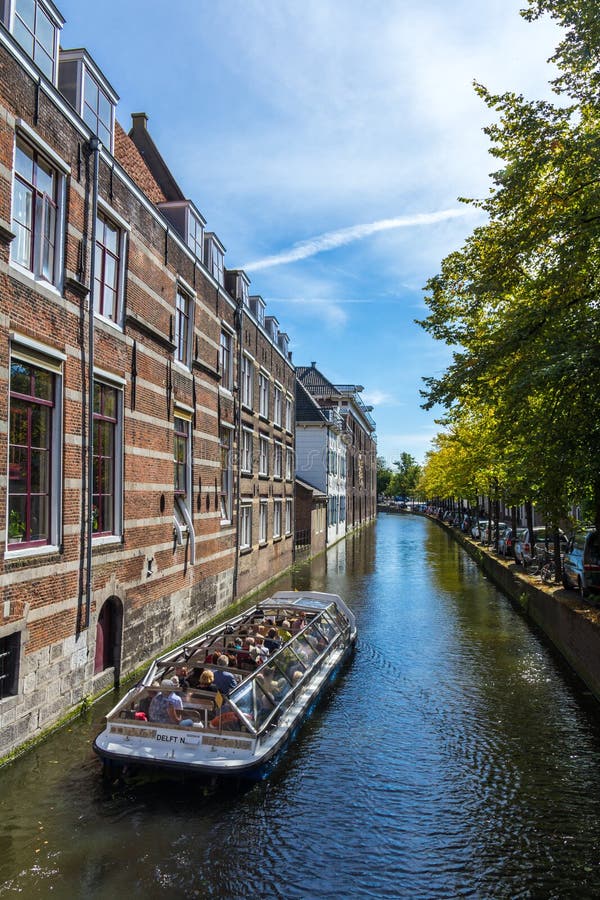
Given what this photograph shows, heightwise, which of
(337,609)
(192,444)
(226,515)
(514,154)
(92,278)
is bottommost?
(337,609)

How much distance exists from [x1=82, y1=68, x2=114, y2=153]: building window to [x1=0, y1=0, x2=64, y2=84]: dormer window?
107 centimetres

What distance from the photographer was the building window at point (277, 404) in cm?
2758

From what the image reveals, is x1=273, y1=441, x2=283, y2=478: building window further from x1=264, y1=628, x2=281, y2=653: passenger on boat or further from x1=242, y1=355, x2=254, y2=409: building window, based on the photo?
x1=264, y1=628, x2=281, y2=653: passenger on boat

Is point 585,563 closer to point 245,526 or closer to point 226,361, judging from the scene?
point 245,526

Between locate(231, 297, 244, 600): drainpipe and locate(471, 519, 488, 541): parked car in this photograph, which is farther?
locate(471, 519, 488, 541): parked car

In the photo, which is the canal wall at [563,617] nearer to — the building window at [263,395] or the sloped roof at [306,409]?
the building window at [263,395]

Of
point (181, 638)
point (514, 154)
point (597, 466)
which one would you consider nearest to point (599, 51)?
point (514, 154)

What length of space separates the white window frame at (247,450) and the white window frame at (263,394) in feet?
5.74

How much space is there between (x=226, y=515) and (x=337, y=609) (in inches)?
206

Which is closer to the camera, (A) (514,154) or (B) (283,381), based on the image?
(A) (514,154)

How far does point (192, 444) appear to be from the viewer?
54.7ft

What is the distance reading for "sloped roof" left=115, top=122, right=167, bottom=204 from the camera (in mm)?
13826

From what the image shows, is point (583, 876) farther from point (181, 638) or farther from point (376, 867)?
point (181, 638)

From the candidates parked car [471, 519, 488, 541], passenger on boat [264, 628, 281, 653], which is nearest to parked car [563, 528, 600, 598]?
passenger on boat [264, 628, 281, 653]
